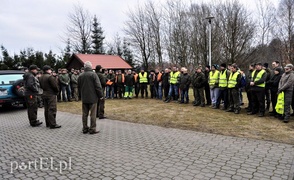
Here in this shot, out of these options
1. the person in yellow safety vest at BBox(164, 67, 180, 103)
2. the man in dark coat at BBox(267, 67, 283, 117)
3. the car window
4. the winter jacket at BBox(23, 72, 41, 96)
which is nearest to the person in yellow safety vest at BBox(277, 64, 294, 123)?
the man in dark coat at BBox(267, 67, 283, 117)

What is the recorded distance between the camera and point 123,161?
15.5 feet

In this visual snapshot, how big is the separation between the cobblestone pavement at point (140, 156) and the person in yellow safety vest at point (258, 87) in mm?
3547

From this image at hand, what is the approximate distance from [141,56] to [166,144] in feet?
112

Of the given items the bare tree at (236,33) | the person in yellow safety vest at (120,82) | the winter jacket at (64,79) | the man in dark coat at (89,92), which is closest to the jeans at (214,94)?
the man in dark coat at (89,92)

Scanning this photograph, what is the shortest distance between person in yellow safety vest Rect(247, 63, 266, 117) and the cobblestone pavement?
3.55 meters

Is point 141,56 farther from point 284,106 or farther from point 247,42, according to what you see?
point 284,106

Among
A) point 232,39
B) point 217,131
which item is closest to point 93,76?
point 217,131

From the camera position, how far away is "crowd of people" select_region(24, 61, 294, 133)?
723 cm

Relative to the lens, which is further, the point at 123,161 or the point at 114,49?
the point at 114,49

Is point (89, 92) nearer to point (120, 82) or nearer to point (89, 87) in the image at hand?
point (89, 87)

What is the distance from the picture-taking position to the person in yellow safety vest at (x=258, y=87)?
29.0 ft

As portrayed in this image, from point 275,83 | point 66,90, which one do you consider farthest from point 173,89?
point 66,90

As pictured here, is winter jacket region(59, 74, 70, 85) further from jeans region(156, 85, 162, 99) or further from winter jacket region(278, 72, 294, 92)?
winter jacket region(278, 72, 294, 92)

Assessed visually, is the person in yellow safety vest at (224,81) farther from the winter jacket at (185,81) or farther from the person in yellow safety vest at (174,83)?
the person in yellow safety vest at (174,83)
